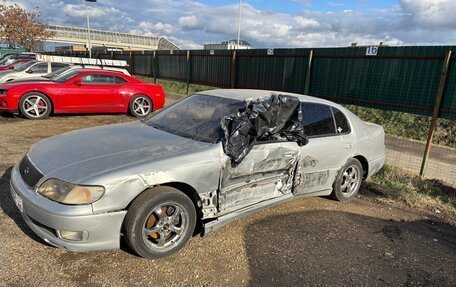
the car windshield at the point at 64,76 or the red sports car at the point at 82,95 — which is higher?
the car windshield at the point at 64,76

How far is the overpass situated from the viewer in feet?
222

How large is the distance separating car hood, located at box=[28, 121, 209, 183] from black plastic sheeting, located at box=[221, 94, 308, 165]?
12.5 inches

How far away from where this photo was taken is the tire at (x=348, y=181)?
468 cm

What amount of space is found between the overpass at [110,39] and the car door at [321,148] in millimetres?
70527

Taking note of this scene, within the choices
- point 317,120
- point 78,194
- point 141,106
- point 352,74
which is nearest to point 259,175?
point 317,120

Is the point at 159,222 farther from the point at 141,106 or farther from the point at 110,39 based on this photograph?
the point at 110,39

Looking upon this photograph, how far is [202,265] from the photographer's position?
309cm

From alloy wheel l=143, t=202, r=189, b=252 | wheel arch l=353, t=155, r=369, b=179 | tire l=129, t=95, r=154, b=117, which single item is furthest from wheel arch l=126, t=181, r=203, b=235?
tire l=129, t=95, r=154, b=117

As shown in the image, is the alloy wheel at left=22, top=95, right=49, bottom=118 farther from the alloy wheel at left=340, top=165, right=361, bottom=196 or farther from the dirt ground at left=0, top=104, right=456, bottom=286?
the alloy wheel at left=340, top=165, right=361, bottom=196

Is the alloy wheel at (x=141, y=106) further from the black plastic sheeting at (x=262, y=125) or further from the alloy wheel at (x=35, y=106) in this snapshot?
the black plastic sheeting at (x=262, y=125)

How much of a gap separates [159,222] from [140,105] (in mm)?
7562

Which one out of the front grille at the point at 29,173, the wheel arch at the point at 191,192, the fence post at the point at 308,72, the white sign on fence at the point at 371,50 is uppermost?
the white sign on fence at the point at 371,50

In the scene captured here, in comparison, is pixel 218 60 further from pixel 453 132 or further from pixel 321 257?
pixel 321 257

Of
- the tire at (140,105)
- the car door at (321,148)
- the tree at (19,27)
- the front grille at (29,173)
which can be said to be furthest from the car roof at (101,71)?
the tree at (19,27)
